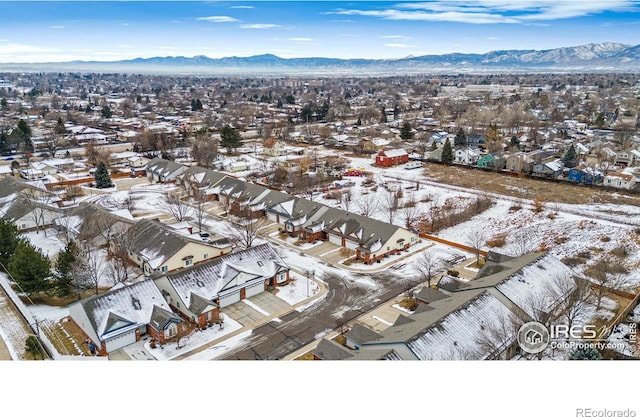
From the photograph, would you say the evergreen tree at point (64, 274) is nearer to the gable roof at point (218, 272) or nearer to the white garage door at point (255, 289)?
the gable roof at point (218, 272)

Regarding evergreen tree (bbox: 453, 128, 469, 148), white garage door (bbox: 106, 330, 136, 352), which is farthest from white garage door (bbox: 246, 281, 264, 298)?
evergreen tree (bbox: 453, 128, 469, 148)

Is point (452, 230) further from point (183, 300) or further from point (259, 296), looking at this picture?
point (183, 300)

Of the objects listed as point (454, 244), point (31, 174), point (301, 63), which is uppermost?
point (301, 63)

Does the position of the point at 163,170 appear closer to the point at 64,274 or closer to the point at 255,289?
the point at 64,274

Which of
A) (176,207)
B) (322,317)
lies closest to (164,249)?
(322,317)

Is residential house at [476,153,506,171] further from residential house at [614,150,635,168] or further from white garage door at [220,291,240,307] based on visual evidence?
white garage door at [220,291,240,307]

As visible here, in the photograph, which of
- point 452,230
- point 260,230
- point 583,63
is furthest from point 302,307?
point 583,63
